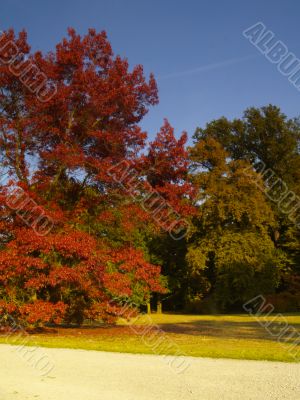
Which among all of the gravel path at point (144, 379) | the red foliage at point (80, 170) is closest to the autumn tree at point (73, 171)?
the red foliage at point (80, 170)

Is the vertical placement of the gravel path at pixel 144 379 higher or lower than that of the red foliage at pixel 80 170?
lower

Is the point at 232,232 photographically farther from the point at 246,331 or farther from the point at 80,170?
the point at 80,170

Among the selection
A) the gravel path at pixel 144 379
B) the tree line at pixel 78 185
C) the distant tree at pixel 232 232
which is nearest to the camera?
the gravel path at pixel 144 379

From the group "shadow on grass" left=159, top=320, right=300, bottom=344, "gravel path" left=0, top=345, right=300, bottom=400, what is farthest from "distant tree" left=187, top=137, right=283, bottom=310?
"gravel path" left=0, top=345, right=300, bottom=400

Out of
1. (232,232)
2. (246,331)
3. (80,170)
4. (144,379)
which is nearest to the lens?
(144,379)

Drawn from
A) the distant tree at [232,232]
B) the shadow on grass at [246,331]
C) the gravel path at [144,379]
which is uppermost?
the distant tree at [232,232]

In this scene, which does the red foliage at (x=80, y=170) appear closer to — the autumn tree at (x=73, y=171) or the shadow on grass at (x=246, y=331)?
the autumn tree at (x=73, y=171)

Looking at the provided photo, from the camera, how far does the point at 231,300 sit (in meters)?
38.4

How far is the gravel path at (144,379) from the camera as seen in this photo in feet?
22.7

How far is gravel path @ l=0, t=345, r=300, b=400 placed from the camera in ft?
22.7

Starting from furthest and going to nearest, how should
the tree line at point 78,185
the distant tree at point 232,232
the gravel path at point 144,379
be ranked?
the distant tree at point 232,232
the tree line at point 78,185
the gravel path at point 144,379

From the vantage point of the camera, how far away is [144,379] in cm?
813

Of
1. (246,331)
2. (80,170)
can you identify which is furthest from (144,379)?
(246,331)

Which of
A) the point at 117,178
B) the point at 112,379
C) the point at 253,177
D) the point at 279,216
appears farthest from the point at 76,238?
the point at 279,216
